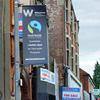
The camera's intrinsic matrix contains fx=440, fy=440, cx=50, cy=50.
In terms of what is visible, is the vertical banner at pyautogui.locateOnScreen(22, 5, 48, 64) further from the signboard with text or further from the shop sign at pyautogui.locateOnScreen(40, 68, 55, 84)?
the signboard with text

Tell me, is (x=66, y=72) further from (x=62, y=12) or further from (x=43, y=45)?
(x=43, y=45)

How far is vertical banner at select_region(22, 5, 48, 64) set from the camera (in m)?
18.7

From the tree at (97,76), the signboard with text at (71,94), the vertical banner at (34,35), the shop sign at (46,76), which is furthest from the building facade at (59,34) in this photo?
the tree at (97,76)

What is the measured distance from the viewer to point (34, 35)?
19016mm

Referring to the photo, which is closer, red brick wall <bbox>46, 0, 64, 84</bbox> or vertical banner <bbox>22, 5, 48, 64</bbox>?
vertical banner <bbox>22, 5, 48, 64</bbox>

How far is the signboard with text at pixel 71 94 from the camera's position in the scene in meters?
32.1

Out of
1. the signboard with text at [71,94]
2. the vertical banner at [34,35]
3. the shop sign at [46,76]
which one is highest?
the vertical banner at [34,35]

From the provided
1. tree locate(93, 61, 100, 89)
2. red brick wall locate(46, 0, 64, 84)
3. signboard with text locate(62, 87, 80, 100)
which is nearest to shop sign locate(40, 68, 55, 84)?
signboard with text locate(62, 87, 80, 100)

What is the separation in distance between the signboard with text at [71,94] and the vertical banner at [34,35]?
1312 cm

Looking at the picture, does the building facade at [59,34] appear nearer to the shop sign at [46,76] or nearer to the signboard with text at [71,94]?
the signboard with text at [71,94]

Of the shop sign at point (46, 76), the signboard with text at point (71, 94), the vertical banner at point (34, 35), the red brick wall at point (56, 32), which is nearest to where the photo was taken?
the vertical banner at point (34, 35)

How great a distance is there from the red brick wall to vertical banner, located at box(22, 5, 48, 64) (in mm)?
17606

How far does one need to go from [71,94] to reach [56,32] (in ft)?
23.2

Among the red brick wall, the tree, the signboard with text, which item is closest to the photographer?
the signboard with text
